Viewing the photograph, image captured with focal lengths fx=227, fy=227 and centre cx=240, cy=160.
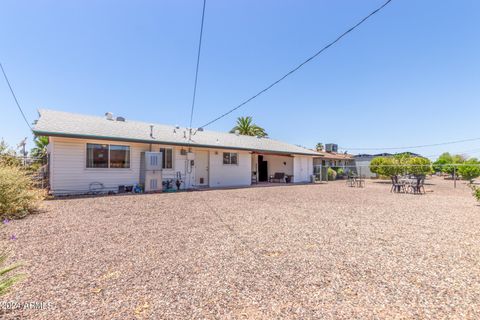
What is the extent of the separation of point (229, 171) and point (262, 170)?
22.7 feet

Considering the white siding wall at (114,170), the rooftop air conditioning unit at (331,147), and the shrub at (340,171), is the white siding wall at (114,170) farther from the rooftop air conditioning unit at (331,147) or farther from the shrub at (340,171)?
the rooftop air conditioning unit at (331,147)

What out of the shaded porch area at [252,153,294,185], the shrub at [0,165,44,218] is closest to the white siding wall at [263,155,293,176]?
the shaded porch area at [252,153,294,185]

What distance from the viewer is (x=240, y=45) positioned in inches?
461

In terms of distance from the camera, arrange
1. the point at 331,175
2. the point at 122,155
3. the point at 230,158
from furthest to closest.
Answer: the point at 331,175 < the point at 230,158 < the point at 122,155

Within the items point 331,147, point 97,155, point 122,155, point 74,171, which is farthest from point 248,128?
point 74,171

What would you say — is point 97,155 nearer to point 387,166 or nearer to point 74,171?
point 74,171

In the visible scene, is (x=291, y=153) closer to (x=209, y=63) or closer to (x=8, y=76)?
(x=209, y=63)

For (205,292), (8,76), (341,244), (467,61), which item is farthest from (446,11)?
(8,76)

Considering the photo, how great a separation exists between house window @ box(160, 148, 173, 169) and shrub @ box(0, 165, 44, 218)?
6933 millimetres

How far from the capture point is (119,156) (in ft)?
41.0

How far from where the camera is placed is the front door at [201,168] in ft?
52.1

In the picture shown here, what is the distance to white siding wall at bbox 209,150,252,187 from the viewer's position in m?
16.4

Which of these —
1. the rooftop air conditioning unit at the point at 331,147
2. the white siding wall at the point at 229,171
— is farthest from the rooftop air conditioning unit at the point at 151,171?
the rooftop air conditioning unit at the point at 331,147

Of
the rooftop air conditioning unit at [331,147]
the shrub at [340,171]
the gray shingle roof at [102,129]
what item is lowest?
the shrub at [340,171]
